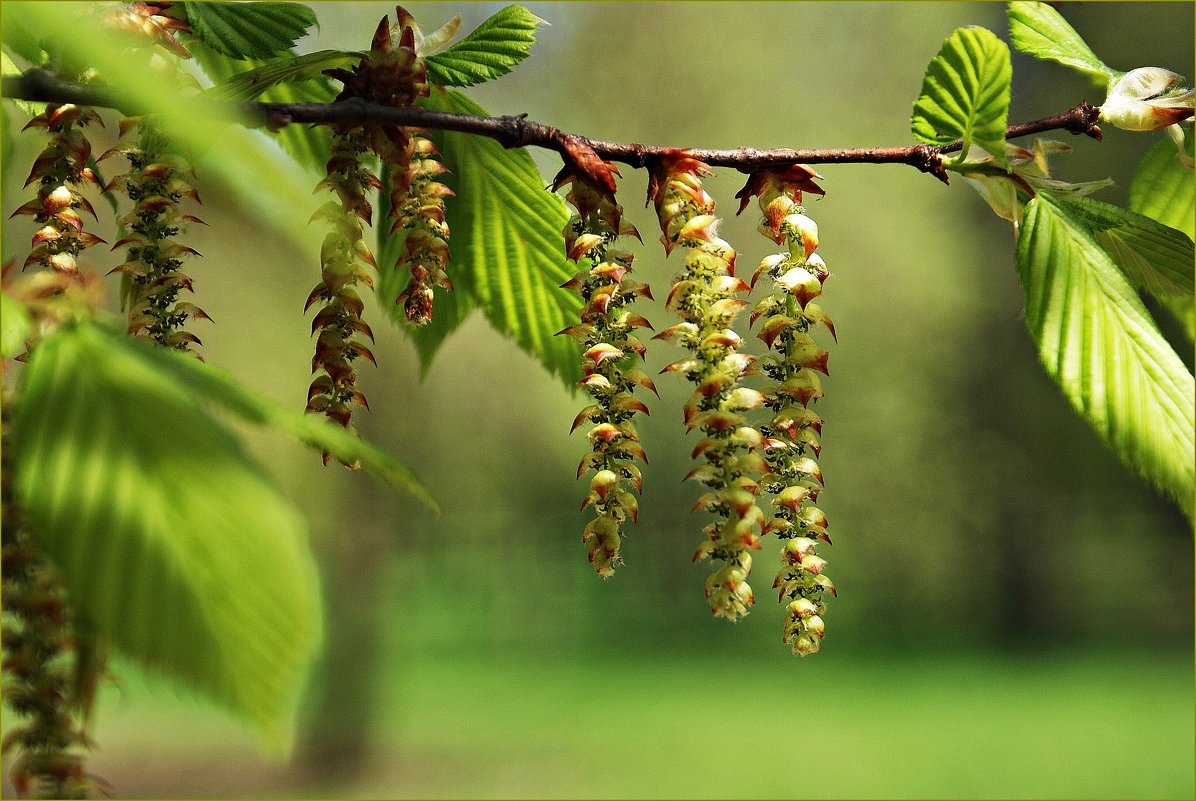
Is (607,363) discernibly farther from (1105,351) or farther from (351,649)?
(351,649)

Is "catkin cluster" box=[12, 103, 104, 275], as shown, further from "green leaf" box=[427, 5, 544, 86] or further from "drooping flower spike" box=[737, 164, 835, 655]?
"drooping flower spike" box=[737, 164, 835, 655]

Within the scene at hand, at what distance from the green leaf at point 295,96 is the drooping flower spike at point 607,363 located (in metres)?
0.24

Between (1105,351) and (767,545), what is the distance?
326 inches

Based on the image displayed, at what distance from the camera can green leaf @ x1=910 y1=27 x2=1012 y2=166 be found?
491 millimetres

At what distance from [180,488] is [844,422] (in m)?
9.22

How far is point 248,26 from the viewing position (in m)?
0.61

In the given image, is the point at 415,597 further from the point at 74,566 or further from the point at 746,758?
the point at 74,566

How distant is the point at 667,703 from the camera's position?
9125 millimetres

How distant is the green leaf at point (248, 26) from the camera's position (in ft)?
1.97

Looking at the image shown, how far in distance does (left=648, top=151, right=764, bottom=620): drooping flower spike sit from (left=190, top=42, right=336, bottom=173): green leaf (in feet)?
0.99

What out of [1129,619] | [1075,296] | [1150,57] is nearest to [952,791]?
[1129,619]

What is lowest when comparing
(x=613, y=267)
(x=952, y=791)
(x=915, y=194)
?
(x=952, y=791)

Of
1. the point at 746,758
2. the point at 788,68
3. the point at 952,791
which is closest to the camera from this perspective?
the point at 952,791

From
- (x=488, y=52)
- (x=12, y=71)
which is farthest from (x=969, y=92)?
(x=12, y=71)
